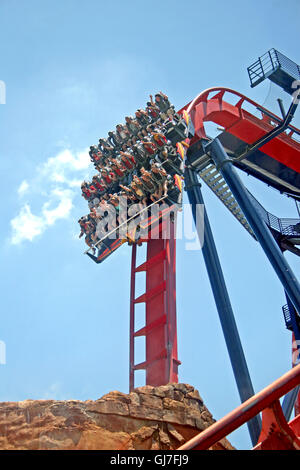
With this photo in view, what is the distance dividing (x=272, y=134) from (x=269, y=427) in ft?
40.4

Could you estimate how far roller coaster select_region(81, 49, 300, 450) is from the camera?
11.3 meters

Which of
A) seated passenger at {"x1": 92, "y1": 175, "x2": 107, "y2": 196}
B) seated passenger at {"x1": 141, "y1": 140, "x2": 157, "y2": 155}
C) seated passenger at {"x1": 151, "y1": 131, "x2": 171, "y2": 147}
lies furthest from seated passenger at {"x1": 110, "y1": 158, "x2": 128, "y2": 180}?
seated passenger at {"x1": 151, "y1": 131, "x2": 171, "y2": 147}

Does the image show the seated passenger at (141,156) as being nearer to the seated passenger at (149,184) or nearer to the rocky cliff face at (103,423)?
the seated passenger at (149,184)

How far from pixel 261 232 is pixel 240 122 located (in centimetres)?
409

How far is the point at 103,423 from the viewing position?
4844mm

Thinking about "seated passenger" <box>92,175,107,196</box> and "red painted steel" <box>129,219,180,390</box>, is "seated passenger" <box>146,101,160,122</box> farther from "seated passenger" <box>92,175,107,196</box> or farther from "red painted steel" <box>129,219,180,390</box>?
"red painted steel" <box>129,219,180,390</box>

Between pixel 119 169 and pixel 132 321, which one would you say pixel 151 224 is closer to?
pixel 132 321

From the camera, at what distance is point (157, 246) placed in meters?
12.7

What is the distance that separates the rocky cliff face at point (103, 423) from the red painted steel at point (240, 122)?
33.8 feet

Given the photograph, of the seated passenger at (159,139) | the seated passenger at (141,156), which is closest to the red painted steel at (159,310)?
the seated passenger at (141,156)

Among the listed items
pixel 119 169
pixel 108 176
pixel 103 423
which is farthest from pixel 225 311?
pixel 103 423

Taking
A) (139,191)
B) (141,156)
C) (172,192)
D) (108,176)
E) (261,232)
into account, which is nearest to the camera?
(172,192)

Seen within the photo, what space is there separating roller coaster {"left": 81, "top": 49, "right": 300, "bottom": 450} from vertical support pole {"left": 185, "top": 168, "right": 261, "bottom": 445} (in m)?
0.02
